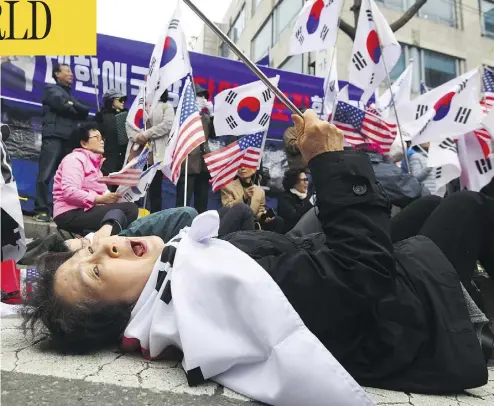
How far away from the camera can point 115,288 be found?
163 centimetres

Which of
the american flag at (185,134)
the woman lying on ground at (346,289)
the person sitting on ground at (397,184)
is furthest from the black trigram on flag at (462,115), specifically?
the woman lying on ground at (346,289)

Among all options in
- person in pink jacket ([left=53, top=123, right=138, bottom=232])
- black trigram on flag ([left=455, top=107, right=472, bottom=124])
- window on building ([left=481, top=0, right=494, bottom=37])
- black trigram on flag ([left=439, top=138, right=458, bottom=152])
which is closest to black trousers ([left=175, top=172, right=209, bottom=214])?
person in pink jacket ([left=53, top=123, right=138, bottom=232])

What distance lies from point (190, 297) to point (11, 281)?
179 cm

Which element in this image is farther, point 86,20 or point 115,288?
point 86,20

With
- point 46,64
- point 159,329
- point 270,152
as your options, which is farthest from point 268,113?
point 159,329

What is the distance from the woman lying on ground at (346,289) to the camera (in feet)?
4.50

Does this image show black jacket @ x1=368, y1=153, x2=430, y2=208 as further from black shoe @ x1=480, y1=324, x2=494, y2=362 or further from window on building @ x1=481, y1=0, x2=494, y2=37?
window on building @ x1=481, y1=0, x2=494, y2=37

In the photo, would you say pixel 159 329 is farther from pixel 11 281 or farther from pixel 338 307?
pixel 11 281

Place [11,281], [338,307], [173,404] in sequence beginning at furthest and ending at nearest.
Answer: [11,281], [338,307], [173,404]

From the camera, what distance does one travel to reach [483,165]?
15.9 feet

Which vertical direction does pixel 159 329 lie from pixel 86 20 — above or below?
below

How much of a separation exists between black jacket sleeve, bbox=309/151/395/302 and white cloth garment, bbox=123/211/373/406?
0.23 m

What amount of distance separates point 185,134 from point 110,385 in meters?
3.55

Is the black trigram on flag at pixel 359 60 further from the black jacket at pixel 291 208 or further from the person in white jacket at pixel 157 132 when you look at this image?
the person in white jacket at pixel 157 132
